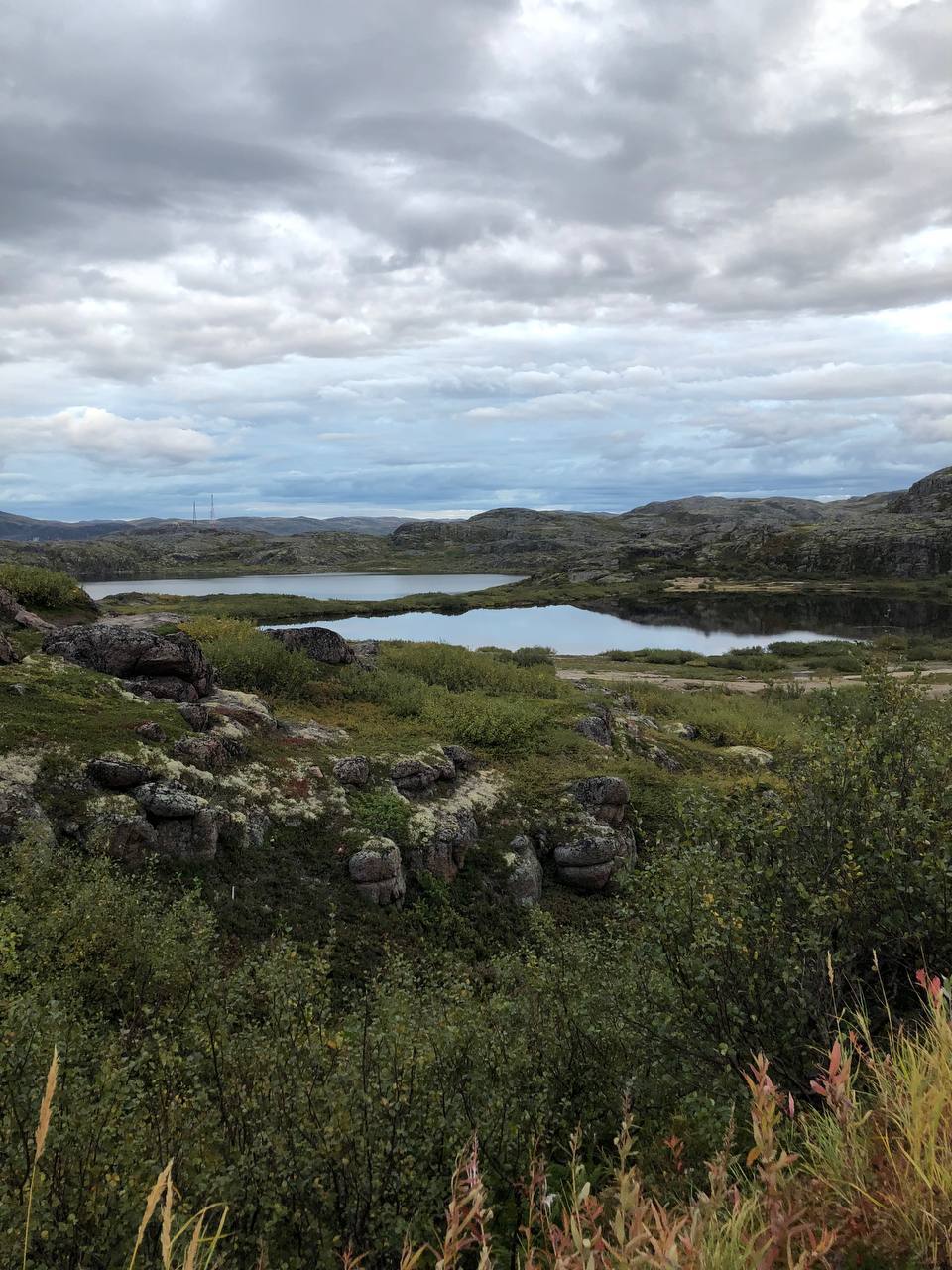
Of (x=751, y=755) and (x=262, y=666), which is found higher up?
(x=262, y=666)

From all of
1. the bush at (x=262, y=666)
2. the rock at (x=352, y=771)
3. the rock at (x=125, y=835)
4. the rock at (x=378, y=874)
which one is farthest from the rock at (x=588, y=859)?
the bush at (x=262, y=666)

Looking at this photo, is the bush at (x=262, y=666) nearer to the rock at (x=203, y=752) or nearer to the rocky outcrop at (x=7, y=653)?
the rocky outcrop at (x=7, y=653)

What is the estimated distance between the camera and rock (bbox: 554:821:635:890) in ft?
54.7

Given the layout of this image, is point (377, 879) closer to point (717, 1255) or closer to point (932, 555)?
point (717, 1255)

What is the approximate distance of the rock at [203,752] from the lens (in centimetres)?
1545

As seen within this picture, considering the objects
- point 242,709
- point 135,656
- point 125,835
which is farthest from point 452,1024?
point 135,656

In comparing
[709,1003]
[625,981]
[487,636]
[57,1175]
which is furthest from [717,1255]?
[487,636]

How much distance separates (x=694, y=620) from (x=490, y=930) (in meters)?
99.3

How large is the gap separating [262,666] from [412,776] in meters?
9.17

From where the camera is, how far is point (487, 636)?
83.5 meters

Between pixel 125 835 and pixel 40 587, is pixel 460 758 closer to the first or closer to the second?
pixel 125 835

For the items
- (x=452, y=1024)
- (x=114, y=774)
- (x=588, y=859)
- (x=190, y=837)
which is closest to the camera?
(x=452, y=1024)

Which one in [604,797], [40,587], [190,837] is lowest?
[604,797]

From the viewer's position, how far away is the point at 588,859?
55.1 feet
